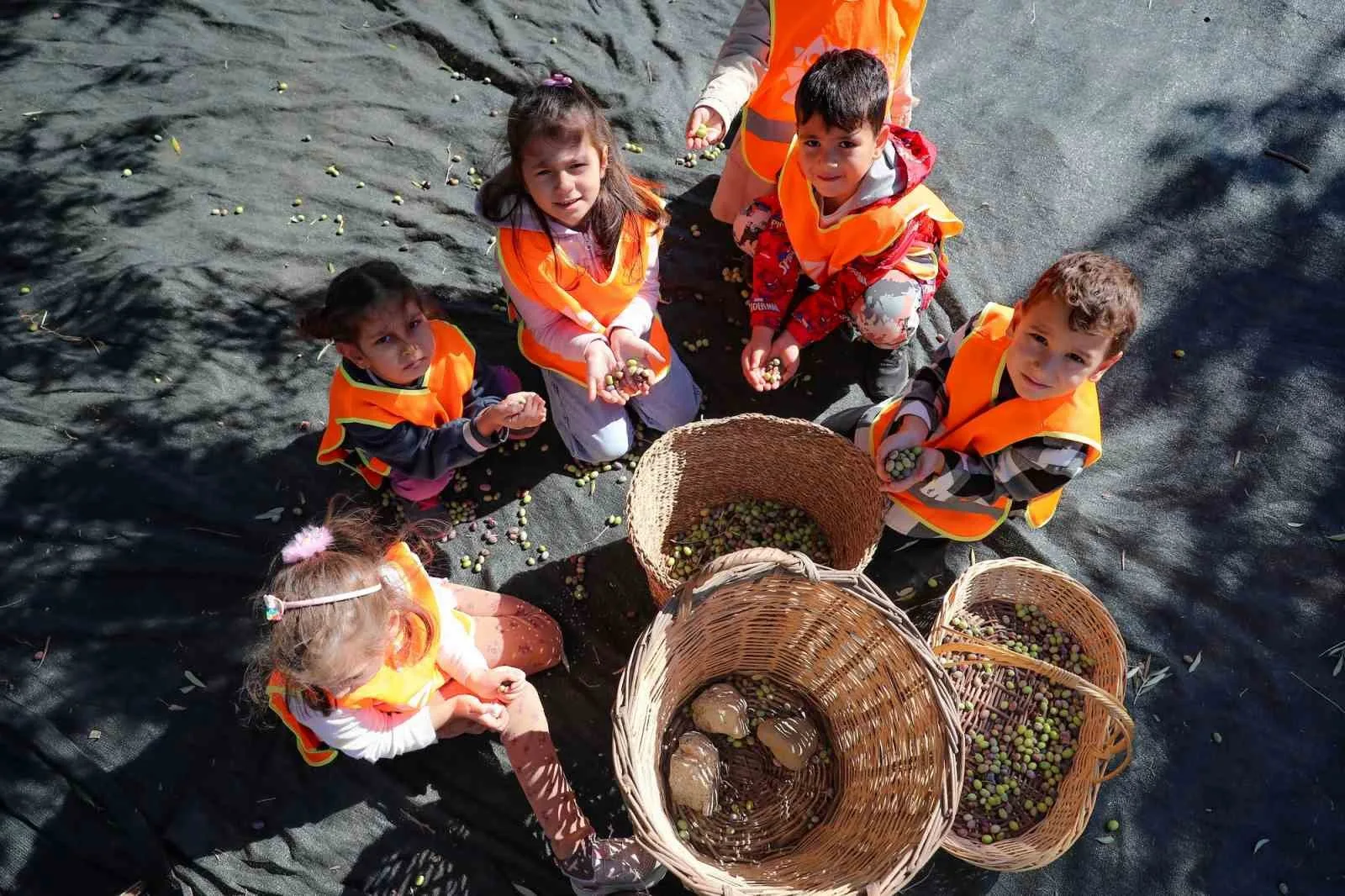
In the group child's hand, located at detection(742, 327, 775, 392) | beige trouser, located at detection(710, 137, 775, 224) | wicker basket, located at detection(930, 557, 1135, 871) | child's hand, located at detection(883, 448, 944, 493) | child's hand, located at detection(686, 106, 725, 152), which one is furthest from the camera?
beige trouser, located at detection(710, 137, 775, 224)

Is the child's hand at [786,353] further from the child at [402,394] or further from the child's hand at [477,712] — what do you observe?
the child's hand at [477,712]

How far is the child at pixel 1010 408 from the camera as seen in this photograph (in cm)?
260

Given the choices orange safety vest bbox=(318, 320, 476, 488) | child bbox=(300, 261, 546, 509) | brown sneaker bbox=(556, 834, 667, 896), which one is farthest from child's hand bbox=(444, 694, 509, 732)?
orange safety vest bbox=(318, 320, 476, 488)

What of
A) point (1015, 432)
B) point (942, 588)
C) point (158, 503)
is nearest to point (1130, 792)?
point (942, 588)

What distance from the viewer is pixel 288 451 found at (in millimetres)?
3979

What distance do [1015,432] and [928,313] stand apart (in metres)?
1.33

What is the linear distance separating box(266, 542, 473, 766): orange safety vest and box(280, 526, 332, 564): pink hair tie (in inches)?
12.1

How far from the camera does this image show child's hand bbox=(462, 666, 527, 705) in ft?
10.5

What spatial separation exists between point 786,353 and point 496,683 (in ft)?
6.04

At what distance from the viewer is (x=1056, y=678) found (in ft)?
8.96

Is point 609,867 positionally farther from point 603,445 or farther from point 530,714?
point 603,445

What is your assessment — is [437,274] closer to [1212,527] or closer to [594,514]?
[594,514]

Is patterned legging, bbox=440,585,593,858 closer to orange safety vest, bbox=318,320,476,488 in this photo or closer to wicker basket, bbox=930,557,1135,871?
orange safety vest, bbox=318,320,476,488

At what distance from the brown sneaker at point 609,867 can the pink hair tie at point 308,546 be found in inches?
56.6
